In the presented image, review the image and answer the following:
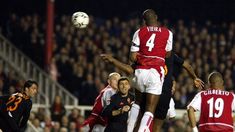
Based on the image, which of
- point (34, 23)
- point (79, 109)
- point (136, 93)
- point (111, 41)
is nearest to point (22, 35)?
point (34, 23)

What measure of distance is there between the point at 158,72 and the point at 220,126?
1.11m

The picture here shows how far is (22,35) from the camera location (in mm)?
24766

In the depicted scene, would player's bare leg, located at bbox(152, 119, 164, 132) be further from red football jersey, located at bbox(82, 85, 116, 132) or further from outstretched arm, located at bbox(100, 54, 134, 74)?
red football jersey, located at bbox(82, 85, 116, 132)

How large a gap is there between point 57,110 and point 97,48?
14.1 feet

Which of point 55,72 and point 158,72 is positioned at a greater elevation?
point 158,72

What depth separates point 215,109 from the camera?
41.0 feet

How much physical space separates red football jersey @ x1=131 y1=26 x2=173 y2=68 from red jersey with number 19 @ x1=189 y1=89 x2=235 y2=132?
31.7 inches

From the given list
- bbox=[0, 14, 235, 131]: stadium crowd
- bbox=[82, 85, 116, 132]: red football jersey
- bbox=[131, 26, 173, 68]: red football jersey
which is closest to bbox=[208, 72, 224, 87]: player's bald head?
bbox=[131, 26, 173, 68]: red football jersey

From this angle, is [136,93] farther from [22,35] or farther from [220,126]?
[22,35]

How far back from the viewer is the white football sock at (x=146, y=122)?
39.9 ft

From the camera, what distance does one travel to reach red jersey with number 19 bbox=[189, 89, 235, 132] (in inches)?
492

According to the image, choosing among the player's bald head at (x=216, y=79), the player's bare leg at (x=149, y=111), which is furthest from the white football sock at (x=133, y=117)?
the player's bald head at (x=216, y=79)

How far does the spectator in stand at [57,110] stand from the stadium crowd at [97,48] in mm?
1410

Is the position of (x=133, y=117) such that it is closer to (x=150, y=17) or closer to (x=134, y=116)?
(x=134, y=116)
